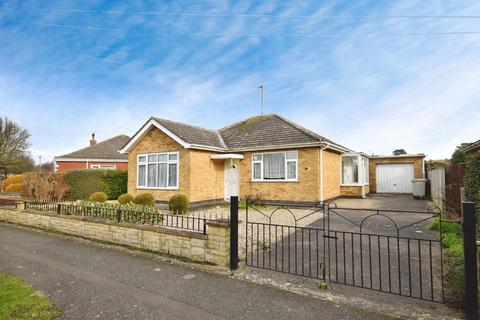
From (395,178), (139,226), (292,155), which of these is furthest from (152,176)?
(395,178)

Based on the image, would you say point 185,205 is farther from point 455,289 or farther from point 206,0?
point 455,289

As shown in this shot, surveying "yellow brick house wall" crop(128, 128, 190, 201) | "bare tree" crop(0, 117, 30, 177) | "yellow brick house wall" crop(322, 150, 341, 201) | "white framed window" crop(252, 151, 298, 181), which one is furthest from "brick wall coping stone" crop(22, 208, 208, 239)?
"bare tree" crop(0, 117, 30, 177)

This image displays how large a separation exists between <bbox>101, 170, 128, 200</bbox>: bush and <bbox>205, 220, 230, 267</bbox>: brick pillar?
51.4 ft

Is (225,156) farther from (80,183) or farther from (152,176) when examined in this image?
(80,183)

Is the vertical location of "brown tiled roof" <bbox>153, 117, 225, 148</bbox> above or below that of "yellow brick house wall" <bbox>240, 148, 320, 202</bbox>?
above

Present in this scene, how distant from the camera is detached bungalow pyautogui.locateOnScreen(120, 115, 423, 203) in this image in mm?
13828

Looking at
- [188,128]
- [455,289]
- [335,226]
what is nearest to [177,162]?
[188,128]

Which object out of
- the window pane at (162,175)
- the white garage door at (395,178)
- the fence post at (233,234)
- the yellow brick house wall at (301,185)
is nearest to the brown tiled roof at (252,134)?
the yellow brick house wall at (301,185)

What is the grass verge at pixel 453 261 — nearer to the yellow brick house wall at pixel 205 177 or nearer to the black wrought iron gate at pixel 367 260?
the black wrought iron gate at pixel 367 260

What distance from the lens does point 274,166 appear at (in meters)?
14.9

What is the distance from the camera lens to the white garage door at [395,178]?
859 inches

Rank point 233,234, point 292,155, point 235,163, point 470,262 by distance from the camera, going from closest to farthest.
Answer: point 470,262 → point 233,234 → point 292,155 → point 235,163

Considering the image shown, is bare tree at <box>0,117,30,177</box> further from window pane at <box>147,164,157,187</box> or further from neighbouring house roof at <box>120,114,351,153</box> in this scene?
window pane at <box>147,164,157,187</box>

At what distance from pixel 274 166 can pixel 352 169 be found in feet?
29.7
